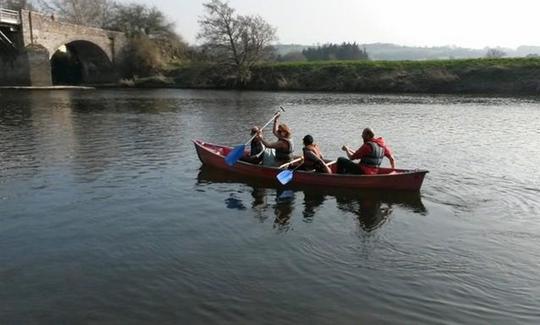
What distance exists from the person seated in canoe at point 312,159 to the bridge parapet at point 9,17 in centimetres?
4103

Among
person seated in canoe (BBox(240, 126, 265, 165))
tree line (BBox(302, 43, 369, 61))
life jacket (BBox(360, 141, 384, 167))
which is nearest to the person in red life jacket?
life jacket (BBox(360, 141, 384, 167))

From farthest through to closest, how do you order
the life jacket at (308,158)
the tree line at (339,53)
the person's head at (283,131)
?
the tree line at (339,53), the person's head at (283,131), the life jacket at (308,158)

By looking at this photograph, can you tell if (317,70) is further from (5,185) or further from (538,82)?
(5,185)

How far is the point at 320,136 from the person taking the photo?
22891 millimetres

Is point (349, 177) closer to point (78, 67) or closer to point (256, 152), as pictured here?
point (256, 152)

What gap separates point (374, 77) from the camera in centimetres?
5541

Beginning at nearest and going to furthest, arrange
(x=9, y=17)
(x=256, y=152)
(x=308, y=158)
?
(x=308, y=158) < (x=256, y=152) < (x=9, y=17)

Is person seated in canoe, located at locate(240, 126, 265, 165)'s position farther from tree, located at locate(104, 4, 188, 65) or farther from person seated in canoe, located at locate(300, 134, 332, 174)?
tree, located at locate(104, 4, 188, 65)

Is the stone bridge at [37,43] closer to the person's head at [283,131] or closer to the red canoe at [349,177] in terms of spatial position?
the red canoe at [349,177]

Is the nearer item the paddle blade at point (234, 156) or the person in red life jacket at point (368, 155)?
the person in red life jacket at point (368, 155)

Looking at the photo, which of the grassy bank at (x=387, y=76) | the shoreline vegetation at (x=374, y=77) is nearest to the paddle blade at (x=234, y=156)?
the shoreline vegetation at (x=374, y=77)

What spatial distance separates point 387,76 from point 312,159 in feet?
142

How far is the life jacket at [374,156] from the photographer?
13227mm

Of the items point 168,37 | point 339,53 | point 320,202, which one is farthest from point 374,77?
point 339,53
